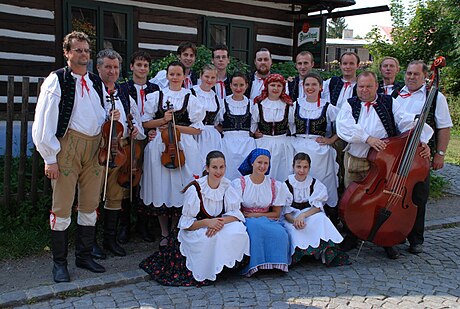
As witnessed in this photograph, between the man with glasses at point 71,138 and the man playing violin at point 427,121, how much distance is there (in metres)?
2.86

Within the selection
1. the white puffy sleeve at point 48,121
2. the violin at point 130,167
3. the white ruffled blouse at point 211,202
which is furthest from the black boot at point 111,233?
the white puffy sleeve at point 48,121

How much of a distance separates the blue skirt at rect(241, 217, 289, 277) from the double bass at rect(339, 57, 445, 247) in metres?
0.65

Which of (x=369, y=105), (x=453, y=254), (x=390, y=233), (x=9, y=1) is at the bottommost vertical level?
(x=453, y=254)

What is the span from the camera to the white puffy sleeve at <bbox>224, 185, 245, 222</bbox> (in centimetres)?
427

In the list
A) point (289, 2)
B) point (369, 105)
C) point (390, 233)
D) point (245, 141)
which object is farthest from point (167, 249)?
point (289, 2)

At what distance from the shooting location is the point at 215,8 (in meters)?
9.38

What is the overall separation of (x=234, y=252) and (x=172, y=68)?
1789mm

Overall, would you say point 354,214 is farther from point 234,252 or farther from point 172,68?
point 172,68

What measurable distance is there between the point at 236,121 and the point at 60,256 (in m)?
2.12

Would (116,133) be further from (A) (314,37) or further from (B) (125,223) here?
(A) (314,37)

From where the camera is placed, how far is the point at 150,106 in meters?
4.62

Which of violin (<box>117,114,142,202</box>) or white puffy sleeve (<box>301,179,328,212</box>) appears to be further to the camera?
white puffy sleeve (<box>301,179,328,212</box>)

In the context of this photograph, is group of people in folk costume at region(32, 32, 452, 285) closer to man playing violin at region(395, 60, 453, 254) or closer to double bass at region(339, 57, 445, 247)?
man playing violin at region(395, 60, 453, 254)

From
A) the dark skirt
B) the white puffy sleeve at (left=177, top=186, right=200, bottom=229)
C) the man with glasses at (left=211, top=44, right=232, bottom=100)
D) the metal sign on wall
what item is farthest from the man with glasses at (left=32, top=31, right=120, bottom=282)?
the metal sign on wall
